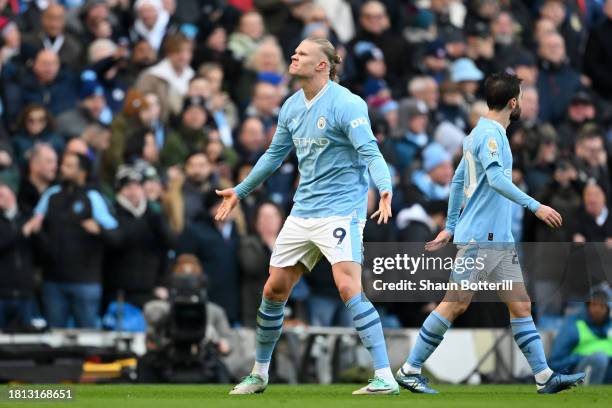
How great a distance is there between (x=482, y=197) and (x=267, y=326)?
1.83m

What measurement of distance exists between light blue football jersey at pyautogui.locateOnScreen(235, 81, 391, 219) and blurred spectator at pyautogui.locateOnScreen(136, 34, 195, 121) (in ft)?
25.8

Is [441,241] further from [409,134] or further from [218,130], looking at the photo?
[409,134]

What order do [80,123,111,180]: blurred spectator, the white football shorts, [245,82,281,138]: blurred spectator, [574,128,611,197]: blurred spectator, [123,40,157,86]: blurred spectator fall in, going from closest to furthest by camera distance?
1. the white football shorts
2. [80,123,111,180]: blurred spectator
3. [245,82,281,138]: blurred spectator
4. [123,40,157,86]: blurred spectator
5. [574,128,611,197]: blurred spectator

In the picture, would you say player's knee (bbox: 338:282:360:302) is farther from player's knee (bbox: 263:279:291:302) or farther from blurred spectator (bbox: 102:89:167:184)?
blurred spectator (bbox: 102:89:167:184)

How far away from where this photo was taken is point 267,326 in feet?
40.1

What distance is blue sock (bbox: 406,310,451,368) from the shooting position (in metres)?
12.3

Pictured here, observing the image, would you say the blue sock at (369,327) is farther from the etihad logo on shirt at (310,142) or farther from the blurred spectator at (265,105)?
the blurred spectator at (265,105)

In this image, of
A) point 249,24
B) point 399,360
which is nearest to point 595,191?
point 399,360

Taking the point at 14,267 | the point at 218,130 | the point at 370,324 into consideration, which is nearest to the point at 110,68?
the point at 218,130

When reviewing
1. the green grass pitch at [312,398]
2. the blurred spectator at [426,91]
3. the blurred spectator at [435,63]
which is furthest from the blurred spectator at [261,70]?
the green grass pitch at [312,398]

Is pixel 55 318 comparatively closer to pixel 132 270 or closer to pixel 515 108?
pixel 132 270

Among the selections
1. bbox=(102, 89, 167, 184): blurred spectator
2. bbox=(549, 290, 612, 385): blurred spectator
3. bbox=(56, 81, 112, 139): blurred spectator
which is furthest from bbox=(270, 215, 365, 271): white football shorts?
bbox=(56, 81, 112, 139): blurred spectator

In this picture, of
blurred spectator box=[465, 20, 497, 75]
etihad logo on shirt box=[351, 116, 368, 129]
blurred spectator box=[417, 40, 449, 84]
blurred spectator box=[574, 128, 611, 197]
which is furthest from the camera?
blurred spectator box=[465, 20, 497, 75]

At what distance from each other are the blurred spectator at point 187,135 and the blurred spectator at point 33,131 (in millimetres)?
1304
